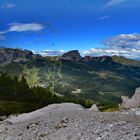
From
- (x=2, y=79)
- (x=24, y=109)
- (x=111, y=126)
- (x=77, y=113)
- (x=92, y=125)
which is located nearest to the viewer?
(x=111, y=126)

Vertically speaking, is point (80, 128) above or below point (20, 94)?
above

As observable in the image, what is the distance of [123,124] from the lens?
3847 cm

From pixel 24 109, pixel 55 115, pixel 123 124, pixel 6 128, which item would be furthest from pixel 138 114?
pixel 24 109

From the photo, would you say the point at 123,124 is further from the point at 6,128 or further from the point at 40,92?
the point at 40,92

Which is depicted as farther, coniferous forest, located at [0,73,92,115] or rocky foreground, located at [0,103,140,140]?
coniferous forest, located at [0,73,92,115]

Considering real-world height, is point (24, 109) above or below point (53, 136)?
below

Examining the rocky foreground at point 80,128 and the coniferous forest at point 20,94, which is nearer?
the rocky foreground at point 80,128

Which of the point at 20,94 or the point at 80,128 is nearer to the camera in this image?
the point at 80,128

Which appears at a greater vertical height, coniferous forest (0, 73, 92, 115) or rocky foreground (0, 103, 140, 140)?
rocky foreground (0, 103, 140, 140)

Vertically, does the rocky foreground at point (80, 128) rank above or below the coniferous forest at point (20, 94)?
above

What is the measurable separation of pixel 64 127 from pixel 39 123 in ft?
18.8

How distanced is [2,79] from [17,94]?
467 inches

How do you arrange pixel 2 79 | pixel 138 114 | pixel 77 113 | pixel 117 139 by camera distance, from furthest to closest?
pixel 2 79
pixel 77 113
pixel 138 114
pixel 117 139

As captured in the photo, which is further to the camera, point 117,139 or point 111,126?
point 111,126
